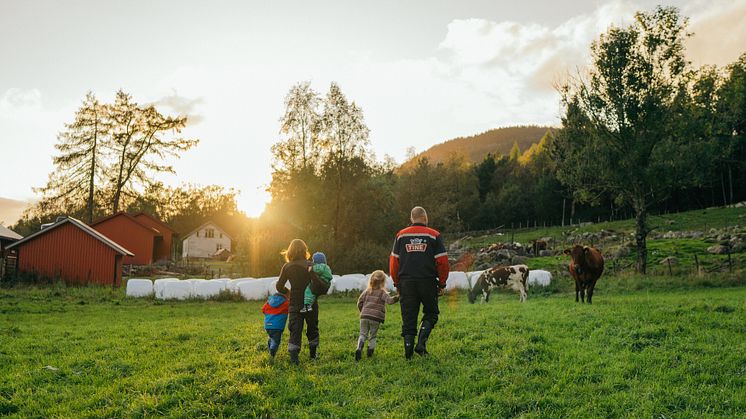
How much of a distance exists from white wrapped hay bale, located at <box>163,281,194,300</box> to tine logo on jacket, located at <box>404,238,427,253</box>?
20.1 meters

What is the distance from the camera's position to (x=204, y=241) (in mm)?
86500

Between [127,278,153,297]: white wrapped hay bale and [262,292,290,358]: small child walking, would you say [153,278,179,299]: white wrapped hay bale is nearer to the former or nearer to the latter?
[127,278,153,297]: white wrapped hay bale

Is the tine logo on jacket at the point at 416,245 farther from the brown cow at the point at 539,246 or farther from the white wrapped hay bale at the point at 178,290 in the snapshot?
the brown cow at the point at 539,246

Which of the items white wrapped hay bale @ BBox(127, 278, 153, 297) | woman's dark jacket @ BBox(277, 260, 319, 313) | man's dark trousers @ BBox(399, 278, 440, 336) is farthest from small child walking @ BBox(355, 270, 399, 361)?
white wrapped hay bale @ BBox(127, 278, 153, 297)

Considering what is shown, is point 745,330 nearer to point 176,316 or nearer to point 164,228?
point 176,316

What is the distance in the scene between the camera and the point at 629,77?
96.6 feet

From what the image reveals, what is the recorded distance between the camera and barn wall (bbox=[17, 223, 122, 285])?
120 ft

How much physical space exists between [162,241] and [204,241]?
25.7 meters

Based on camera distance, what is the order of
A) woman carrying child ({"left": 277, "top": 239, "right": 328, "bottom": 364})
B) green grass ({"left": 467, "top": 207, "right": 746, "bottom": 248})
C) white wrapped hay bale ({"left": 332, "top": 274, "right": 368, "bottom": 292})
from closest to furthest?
woman carrying child ({"left": 277, "top": 239, "right": 328, "bottom": 364}) < white wrapped hay bale ({"left": 332, "top": 274, "right": 368, "bottom": 292}) < green grass ({"left": 467, "top": 207, "right": 746, "bottom": 248})

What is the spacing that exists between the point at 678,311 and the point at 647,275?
16019 mm

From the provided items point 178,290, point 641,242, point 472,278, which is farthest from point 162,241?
point 641,242

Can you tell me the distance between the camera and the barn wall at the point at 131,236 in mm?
51875

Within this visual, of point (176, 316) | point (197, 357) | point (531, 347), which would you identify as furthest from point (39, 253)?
point (531, 347)

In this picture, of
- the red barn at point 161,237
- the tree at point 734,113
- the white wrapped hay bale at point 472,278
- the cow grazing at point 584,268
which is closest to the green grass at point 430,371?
the cow grazing at point 584,268
